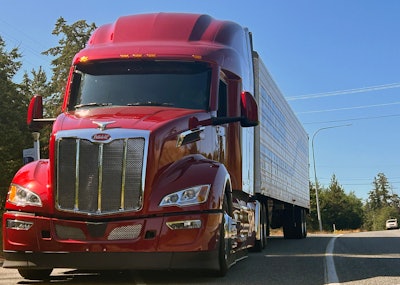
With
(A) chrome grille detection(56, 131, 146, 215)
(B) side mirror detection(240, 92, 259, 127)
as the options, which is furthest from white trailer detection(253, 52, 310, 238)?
(A) chrome grille detection(56, 131, 146, 215)

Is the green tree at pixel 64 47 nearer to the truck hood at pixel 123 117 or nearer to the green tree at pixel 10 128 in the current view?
the green tree at pixel 10 128

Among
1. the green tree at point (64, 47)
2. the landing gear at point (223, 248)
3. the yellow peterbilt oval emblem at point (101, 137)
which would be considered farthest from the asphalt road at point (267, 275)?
the green tree at point (64, 47)

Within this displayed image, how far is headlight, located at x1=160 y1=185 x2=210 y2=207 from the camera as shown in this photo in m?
5.81

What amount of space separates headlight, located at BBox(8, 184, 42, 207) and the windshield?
4.87ft

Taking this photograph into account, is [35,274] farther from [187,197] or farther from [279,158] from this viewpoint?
[279,158]

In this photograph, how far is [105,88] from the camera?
714cm

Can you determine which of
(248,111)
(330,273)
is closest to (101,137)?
(248,111)

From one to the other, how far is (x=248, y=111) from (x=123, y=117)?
1.96 metres

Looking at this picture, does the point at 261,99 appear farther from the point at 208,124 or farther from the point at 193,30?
the point at 208,124

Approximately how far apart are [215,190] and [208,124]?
3.77 ft

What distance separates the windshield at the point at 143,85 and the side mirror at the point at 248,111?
2.00 ft

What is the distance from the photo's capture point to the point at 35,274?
6762 millimetres

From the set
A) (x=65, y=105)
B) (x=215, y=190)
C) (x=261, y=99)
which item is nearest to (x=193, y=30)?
(x=65, y=105)

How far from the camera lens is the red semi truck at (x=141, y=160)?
5.77 m
